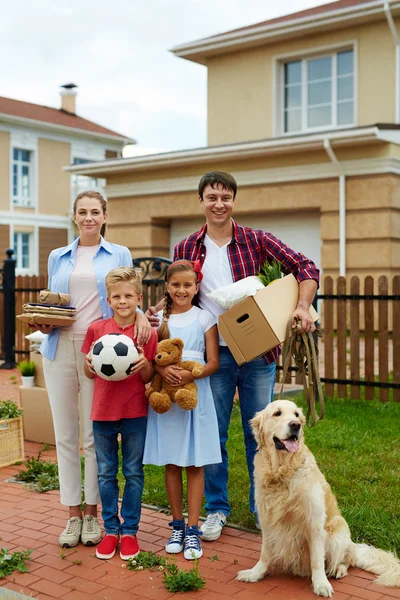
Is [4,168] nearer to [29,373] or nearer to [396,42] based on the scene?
[396,42]

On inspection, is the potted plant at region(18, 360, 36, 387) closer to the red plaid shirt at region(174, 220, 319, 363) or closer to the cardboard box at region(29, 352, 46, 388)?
the cardboard box at region(29, 352, 46, 388)

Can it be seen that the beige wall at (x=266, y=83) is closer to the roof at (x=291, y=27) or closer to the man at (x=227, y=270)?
the roof at (x=291, y=27)

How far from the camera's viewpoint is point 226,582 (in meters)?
4.14

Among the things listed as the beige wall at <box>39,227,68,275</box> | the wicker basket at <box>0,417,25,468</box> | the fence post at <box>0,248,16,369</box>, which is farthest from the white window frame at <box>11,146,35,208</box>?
the wicker basket at <box>0,417,25,468</box>

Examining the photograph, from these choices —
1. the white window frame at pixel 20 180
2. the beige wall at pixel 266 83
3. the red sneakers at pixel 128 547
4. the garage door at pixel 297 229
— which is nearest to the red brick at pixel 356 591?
the red sneakers at pixel 128 547

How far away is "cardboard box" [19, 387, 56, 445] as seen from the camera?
24.8 ft

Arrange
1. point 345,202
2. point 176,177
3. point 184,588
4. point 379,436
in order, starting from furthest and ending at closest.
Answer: point 176,177
point 345,202
point 379,436
point 184,588

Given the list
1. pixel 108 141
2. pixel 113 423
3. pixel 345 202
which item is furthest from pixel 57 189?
pixel 113 423

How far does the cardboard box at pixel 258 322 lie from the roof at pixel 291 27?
13.5m

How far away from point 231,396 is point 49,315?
4.44 ft

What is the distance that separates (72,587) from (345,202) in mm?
12660

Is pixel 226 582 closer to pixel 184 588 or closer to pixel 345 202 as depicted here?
pixel 184 588

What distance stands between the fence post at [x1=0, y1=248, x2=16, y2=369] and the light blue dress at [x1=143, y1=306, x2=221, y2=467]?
9327mm

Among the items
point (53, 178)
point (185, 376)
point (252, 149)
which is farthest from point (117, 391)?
point (53, 178)
